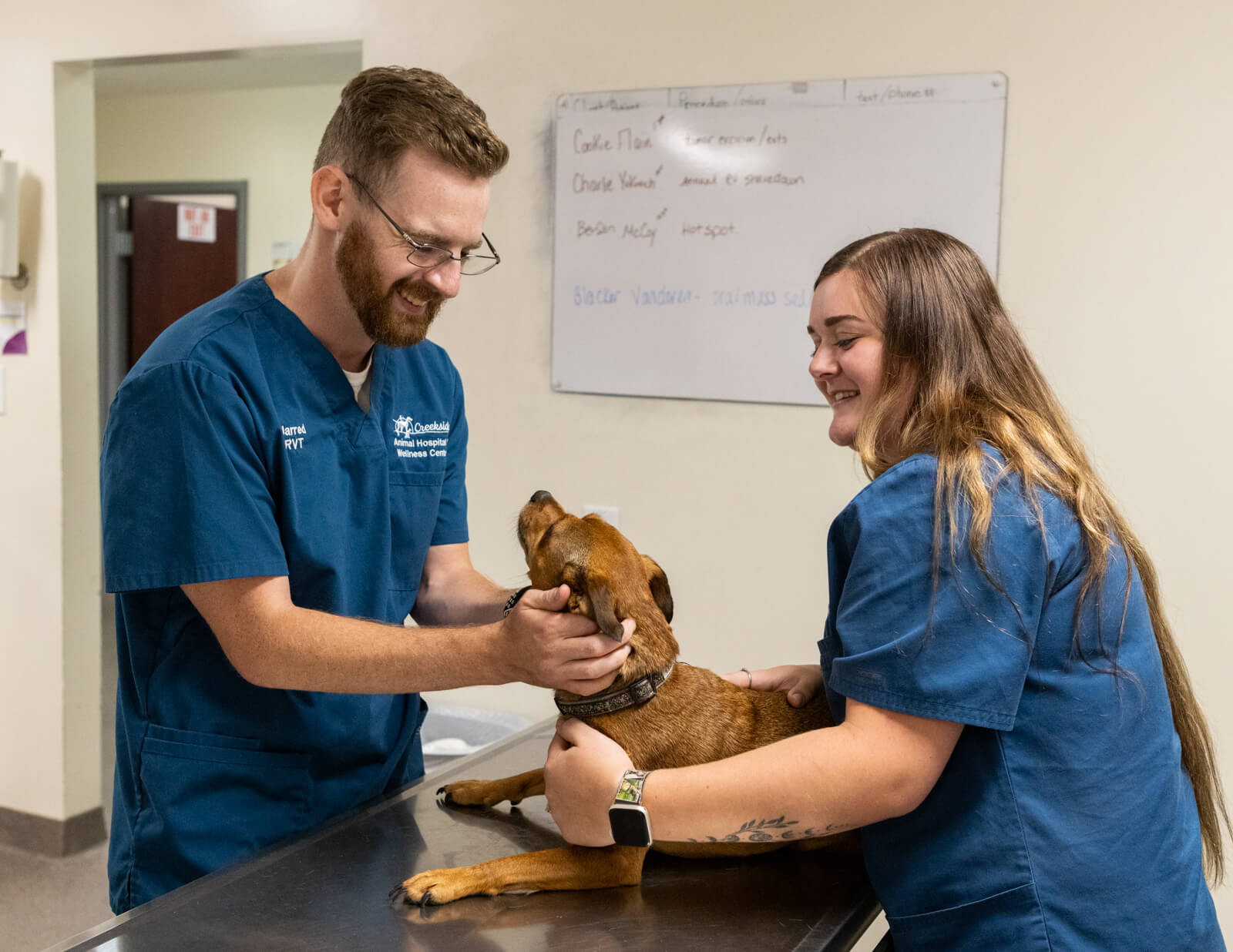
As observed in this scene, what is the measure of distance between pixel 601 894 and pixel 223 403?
0.79 m

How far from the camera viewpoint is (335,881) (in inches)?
53.9

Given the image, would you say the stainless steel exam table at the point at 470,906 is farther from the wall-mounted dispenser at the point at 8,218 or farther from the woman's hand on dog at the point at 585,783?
the wall-mounted dispenser at the point at 8,218

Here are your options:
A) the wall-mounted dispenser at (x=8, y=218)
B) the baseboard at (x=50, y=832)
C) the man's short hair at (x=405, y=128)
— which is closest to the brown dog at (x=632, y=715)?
the man's short hair at (x=405, y=128)

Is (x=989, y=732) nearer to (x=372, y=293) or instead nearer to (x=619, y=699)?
(x=619, y=699)

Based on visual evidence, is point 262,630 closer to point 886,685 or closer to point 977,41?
point 886,685

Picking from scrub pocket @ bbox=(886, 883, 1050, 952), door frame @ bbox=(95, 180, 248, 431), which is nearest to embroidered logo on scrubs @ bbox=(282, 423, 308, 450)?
scrub pocket @ bbox=(886, 883, 1050, 952)

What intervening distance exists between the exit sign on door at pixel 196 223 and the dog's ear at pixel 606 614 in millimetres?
6556

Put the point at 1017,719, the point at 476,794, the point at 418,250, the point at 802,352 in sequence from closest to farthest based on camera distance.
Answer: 1. the point at 1017,719
2. the point at 418,250
3. the point at 476,794
4. the point at 802,352

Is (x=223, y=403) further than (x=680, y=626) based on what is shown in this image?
No

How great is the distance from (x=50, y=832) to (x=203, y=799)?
2.75m

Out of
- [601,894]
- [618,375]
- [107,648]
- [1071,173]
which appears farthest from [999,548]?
[107,648]

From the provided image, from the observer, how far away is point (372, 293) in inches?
60.2

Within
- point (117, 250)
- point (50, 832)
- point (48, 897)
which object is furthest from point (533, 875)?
point (117, 250)

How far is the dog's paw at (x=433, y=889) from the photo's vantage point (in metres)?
1.30
